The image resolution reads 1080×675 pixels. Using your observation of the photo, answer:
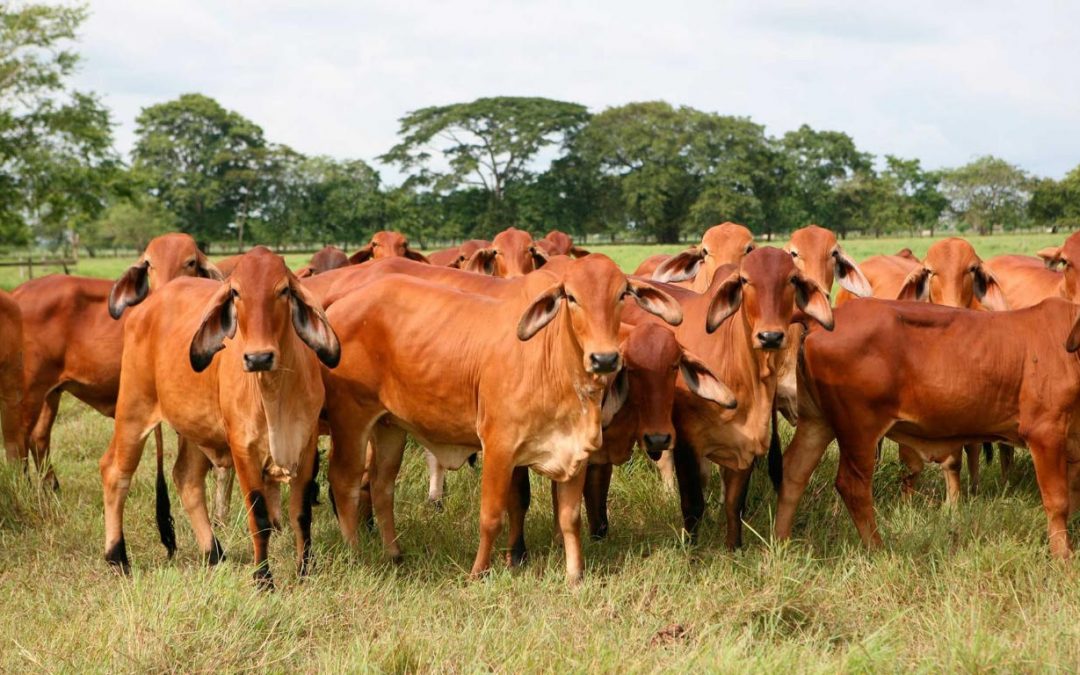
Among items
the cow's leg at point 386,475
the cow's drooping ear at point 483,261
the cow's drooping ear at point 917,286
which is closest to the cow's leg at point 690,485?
the cow's leg at point 386,475

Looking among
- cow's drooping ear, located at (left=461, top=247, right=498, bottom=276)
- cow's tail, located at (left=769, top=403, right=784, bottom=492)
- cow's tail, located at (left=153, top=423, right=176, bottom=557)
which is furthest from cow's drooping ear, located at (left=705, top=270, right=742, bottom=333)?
cow's drooping ear, located at (left=461, top=247, right=498, bottom=276)

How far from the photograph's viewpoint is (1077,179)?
63594 mm

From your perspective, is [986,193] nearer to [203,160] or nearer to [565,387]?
[203,160]

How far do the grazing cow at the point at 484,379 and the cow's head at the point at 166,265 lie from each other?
167 cm

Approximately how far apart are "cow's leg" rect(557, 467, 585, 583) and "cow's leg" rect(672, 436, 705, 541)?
0.68m

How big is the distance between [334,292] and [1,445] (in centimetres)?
339

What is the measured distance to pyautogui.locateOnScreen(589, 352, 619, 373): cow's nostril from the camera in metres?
4.23

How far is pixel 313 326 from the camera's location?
460 cm

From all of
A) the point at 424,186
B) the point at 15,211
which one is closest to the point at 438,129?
the point at 424,186

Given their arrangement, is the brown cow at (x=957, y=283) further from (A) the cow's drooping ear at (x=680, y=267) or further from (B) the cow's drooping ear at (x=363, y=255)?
(B) the cow's drooping ear at (x=363, y=255)

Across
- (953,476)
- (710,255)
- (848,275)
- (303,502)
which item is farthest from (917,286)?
(303,502)

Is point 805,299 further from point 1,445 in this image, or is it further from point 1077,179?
point 1077,179

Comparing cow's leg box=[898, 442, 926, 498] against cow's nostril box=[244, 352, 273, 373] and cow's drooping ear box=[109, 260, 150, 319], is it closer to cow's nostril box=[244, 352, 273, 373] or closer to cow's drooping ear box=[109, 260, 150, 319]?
cow's nostril box=[244, 352, 273, 373]

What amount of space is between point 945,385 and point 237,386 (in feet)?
11.2
